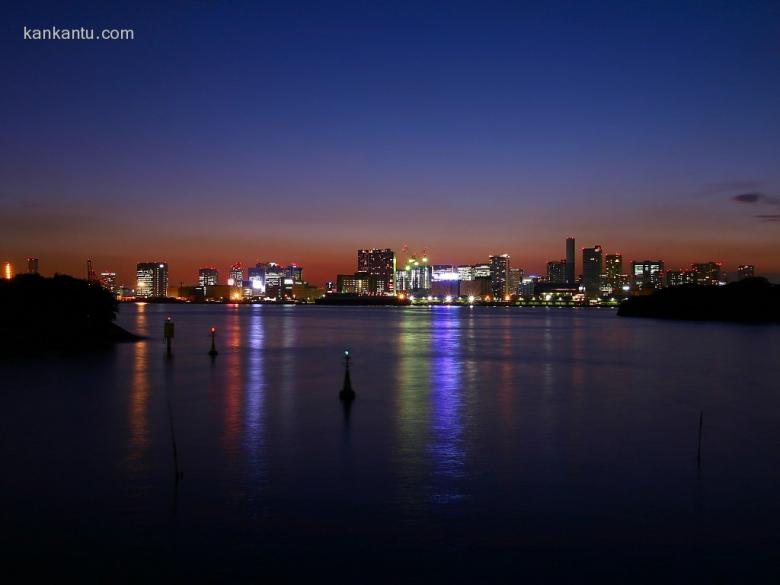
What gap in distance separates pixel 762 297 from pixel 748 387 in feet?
411

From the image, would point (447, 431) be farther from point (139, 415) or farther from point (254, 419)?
point (139, 415)

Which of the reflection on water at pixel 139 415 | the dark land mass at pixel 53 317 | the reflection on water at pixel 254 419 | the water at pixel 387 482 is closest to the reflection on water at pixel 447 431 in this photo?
the water at pixel 387 482

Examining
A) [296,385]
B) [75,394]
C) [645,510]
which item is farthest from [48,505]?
[296,385]

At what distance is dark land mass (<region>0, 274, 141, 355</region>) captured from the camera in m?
42.7

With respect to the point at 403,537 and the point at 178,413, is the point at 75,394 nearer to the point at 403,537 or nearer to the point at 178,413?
the point at 178,413

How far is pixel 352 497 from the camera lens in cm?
1222

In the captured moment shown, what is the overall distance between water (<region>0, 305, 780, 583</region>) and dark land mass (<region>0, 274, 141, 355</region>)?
619 inches

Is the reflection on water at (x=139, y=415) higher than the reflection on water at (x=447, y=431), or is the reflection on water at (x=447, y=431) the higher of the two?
the reflection on water at (x=139, y=415)

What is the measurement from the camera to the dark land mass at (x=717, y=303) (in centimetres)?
13488

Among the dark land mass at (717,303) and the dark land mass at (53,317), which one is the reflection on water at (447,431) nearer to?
the dark land mass at (53,317)

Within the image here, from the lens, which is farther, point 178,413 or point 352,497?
point 178,413

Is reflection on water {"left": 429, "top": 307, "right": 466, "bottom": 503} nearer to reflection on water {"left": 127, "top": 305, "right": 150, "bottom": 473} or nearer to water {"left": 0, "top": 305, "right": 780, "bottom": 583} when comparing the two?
water {"left": 0, "top": 305, "right": 780, "bottom": 583}

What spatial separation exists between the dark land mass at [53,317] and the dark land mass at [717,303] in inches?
4473

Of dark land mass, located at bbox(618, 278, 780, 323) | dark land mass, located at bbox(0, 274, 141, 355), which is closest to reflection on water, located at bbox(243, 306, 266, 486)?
dark land mass, located at bbox(0, 274, 141, 355)
